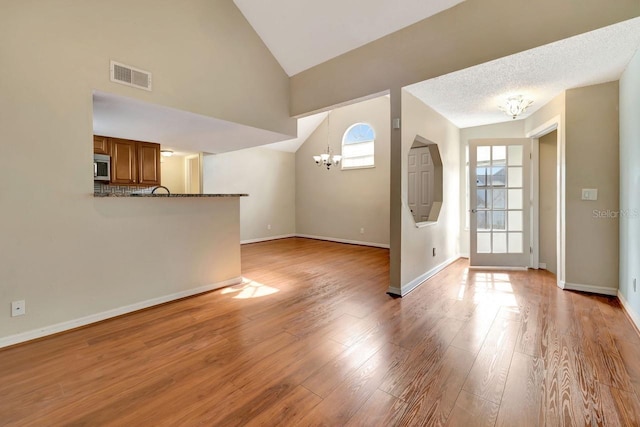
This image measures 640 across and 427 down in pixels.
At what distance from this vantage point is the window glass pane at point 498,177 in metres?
4.46

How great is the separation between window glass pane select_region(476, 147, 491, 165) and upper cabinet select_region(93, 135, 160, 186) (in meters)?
5.86

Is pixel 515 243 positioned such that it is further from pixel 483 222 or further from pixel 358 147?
pixel 358 147

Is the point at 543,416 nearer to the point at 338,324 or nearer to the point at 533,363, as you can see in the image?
the point at 533,363

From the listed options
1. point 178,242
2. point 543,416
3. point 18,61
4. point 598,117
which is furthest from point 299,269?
point 598,117

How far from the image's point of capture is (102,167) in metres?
4.50

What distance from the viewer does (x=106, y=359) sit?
6.60 ft

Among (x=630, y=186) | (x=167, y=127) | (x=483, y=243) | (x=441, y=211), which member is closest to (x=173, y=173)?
(x=167, y=127)

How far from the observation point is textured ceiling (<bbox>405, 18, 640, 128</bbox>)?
2280 mm

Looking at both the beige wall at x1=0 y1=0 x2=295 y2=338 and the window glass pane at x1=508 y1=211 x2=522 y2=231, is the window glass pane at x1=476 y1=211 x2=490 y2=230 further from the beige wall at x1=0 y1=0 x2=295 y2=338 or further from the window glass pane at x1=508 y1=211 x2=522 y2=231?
the beige wall at x1=0 y1=0 x2=295 y2=338

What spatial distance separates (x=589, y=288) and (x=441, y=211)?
1.93 metres

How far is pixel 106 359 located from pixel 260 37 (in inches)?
160

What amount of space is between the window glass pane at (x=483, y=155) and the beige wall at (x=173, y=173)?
6.80 metres

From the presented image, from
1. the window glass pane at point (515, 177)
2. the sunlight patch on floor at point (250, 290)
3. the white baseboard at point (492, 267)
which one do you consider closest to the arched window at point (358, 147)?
the window glass pane at point (515, 177)

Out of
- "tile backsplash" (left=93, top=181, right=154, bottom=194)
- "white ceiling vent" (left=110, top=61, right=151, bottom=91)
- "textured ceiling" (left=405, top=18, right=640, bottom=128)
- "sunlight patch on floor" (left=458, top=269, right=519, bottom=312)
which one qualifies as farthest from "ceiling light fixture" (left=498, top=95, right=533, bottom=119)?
"tile backsplash" (left=93, top=181, right=154, bottom=194)
